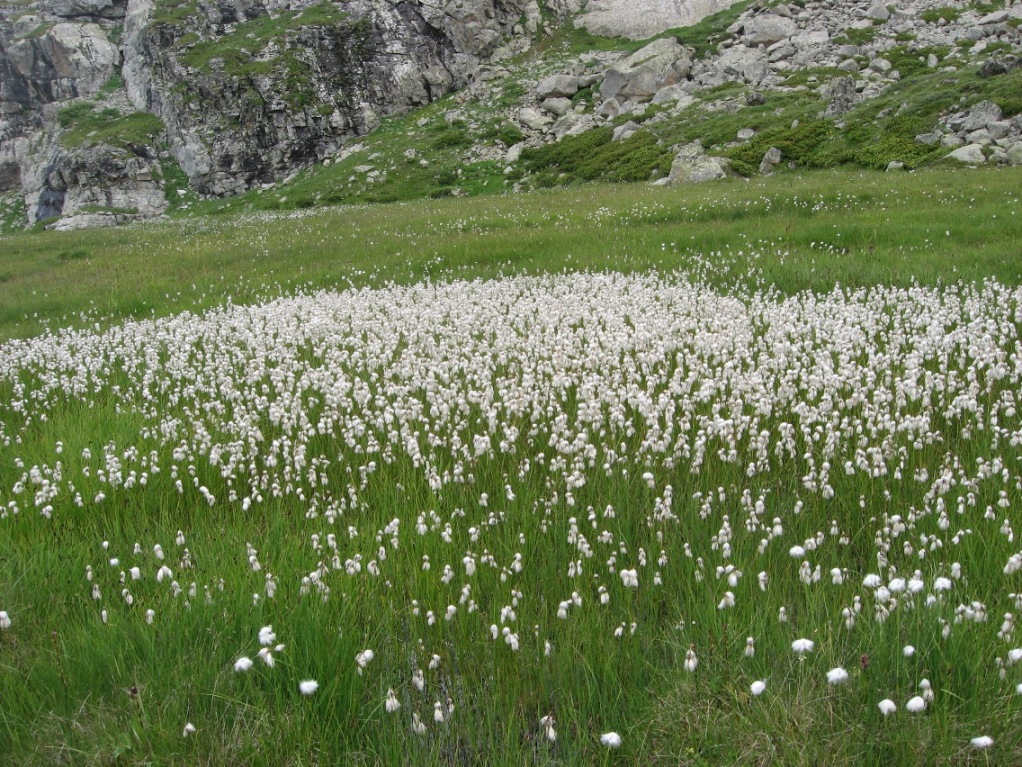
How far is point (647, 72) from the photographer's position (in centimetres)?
5116

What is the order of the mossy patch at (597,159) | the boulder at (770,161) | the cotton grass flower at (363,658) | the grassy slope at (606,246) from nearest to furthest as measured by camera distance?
1. the cotton grass flower at (363,658)
2. the grassy slope at (606,246)
3. the boulder at (770,161)
4. the mossy patch at (597,159)

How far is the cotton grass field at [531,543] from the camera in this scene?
2633 millimetres

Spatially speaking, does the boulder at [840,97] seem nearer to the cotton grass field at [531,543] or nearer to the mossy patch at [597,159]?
the mossy patch at [597,159]

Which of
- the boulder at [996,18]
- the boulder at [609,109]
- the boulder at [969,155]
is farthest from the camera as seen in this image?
the boulder at [609,109]

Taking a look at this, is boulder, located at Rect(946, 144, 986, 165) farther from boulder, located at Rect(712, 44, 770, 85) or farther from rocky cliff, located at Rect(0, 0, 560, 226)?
rocky cliff, located at Rect(0, 0, 560, 226)

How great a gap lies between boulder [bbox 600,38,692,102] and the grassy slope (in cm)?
3107

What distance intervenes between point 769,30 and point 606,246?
51.3m

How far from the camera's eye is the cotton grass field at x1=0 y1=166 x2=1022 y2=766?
263 centimetres

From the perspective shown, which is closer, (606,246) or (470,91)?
(606,246)

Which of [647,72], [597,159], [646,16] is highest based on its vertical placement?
[646,16]

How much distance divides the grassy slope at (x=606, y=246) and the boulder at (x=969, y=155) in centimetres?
317

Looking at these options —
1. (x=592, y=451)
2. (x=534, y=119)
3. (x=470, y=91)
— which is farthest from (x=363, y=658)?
(x=470, y=91)

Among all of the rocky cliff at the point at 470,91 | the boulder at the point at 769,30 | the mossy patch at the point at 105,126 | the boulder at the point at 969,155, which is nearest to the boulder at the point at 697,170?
the rocky cliff at the point at 470,91

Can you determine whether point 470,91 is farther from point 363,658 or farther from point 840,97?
point 363,658
